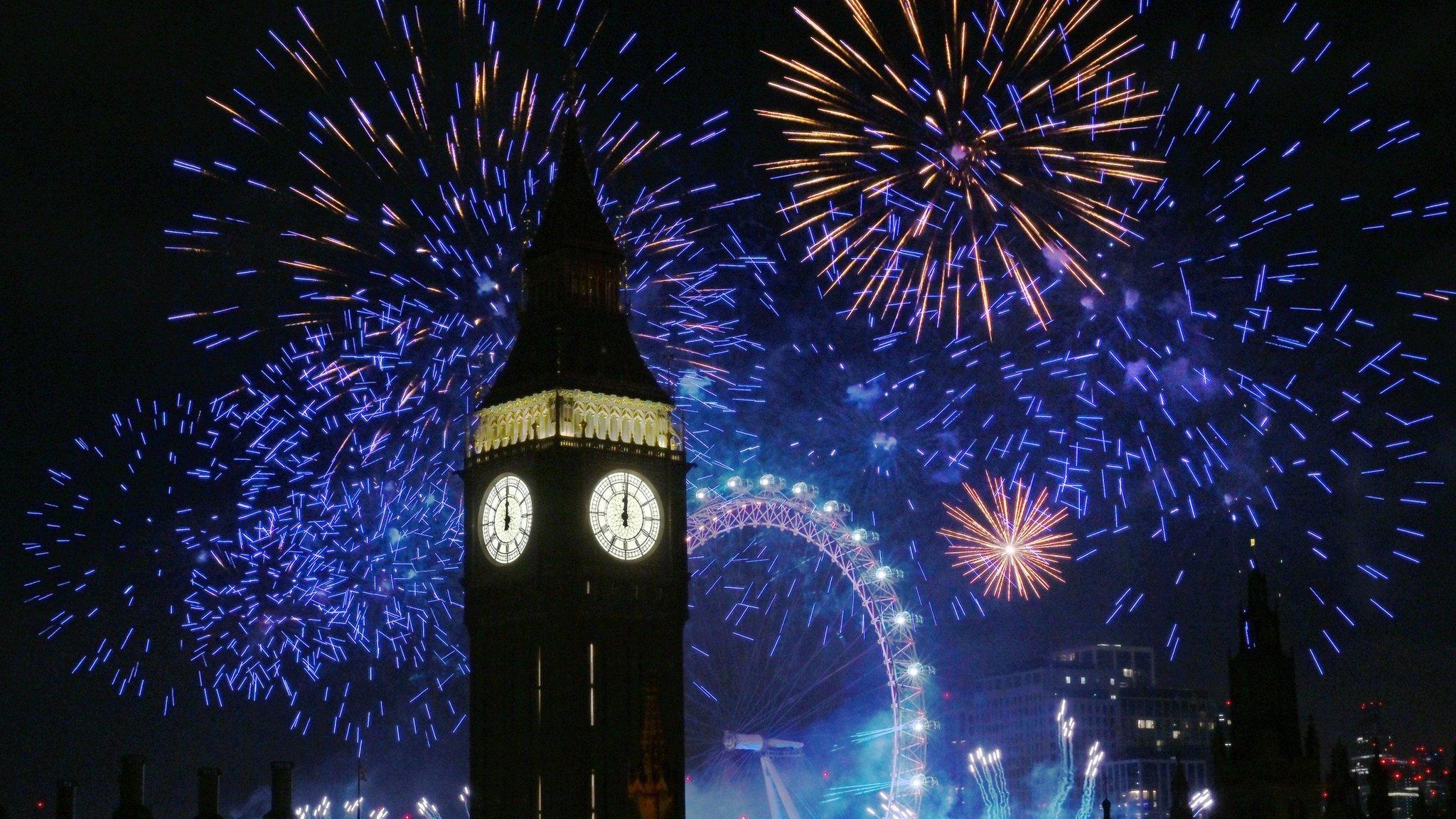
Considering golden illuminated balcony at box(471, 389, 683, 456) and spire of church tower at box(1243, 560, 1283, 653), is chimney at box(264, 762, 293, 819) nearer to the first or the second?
golden illuminated balcony at box(471, 389, 683, 456)

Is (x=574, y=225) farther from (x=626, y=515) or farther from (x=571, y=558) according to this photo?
(x=571, y=558)

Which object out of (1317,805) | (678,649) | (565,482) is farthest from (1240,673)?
(565,482)

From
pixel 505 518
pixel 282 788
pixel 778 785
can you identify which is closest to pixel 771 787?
pixel 778 785

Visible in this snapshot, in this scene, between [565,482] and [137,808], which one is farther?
[565,482]

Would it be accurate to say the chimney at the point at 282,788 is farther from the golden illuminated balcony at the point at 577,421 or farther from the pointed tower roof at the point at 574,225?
the pointed tower roof at the point at 574,225

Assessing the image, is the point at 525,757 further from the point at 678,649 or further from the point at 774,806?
the point at 774,806

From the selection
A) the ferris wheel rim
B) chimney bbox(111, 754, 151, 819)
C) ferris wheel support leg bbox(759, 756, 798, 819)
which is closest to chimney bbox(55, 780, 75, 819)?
chimney bbox(111, 754, 151, 819)
